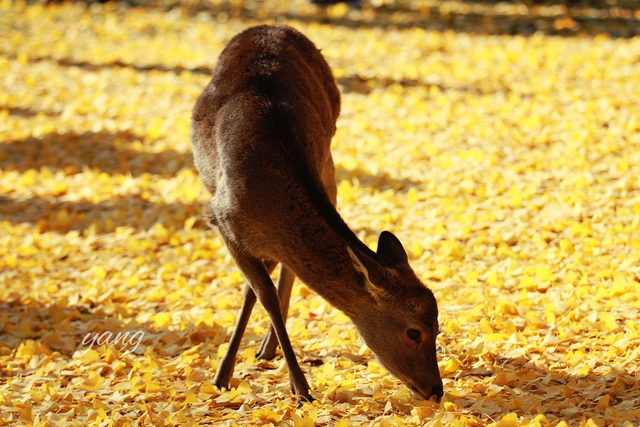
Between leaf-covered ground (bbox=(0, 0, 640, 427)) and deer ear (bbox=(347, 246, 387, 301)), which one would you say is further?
leaf-covered ground (bbox=(0, 0, 640, 427))

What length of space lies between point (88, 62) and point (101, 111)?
9.07 feet

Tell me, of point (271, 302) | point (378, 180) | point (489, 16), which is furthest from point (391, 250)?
point (489, 16)

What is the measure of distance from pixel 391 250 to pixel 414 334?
1.64 feet

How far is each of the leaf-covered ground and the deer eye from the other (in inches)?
14.6

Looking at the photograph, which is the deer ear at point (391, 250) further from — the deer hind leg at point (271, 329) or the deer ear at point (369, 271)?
the deer hind leg at point (271, 329)

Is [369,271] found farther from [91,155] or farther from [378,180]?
[91,155]

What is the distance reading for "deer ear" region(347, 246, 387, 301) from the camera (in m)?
4.18

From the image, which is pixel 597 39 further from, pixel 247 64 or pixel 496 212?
pixel 247 64

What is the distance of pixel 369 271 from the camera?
4.20m

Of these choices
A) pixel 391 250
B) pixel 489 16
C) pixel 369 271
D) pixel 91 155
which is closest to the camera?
pixel 369 271

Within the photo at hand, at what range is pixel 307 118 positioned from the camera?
16.5 feet

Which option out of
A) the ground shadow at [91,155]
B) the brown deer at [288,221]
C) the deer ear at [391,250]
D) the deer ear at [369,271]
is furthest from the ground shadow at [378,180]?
the deer ear at [369,271]

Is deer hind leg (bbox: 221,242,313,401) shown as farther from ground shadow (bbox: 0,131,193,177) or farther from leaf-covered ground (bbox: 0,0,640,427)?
ground shadow (bbox: 0,131,193,177)

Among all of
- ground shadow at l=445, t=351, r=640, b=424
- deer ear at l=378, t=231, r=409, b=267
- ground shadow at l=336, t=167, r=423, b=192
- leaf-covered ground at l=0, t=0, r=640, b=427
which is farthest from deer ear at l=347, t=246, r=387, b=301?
ground shadow at l=336, t=167, r=423, b=192
